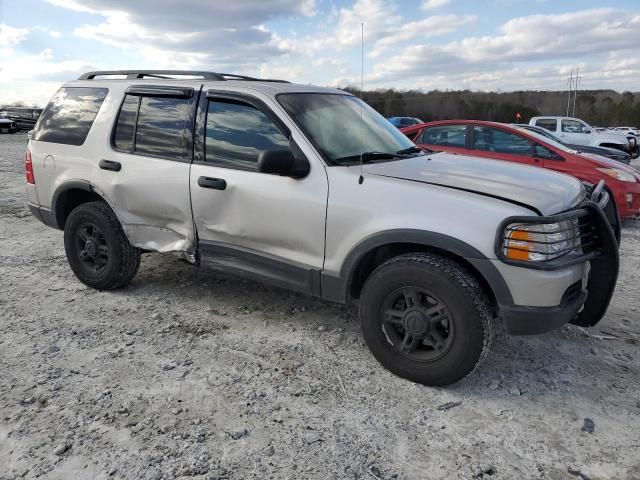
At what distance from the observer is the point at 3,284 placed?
4938mm

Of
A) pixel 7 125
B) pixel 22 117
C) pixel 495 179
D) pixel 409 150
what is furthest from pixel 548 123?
pixel 22 117

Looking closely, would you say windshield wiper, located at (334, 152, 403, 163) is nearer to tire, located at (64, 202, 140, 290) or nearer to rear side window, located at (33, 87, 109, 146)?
tire, located at (64, 202, 140, 290)

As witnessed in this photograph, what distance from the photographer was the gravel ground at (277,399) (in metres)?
2.49

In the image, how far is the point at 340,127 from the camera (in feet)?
12.4

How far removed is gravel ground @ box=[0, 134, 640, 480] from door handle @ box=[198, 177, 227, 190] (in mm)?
1111

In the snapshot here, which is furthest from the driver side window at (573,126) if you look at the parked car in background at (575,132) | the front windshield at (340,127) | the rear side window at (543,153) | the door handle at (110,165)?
the door handle at (110,165)

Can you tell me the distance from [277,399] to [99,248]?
8.15ft

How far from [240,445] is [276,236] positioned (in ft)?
4.64

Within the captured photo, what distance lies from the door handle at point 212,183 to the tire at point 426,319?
128 centimetres

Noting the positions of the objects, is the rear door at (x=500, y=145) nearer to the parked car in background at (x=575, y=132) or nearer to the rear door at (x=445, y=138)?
the rear door at (x=445, y=138)

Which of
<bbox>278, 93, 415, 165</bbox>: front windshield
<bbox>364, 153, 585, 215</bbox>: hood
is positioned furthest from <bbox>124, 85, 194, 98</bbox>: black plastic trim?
<bbox>364, 153, 585, 215</bbox>: hood

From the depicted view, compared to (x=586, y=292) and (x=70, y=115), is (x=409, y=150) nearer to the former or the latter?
(x=586, y=292)

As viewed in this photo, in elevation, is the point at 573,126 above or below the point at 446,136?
below

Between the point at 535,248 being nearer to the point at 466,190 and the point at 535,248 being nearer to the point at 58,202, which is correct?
the point at 466,190
